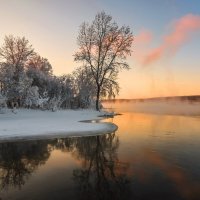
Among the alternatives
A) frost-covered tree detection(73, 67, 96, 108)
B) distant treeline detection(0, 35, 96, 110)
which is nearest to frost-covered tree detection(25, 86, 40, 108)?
distant treeline detection(0, 35, 96, 110)

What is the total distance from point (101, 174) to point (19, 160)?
4.88 m

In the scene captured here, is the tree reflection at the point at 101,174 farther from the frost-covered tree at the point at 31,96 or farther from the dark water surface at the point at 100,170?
the frost-covered tree at the point at 31,96

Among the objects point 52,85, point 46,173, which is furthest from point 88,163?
point 52,85

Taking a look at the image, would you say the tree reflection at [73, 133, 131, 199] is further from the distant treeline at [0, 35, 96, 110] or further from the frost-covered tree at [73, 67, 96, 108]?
the frost-covered tree at [73, 67, 96, 108]

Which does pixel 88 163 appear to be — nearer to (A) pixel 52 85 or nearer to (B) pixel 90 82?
(A) pixel 52 85

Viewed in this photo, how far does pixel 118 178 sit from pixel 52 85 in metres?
46.7

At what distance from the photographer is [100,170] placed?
11156 mm

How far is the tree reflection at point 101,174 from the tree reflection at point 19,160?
2030mm

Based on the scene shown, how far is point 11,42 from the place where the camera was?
51312mm

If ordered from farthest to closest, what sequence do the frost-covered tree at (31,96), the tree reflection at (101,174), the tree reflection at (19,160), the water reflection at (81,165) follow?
1. the frost-covered tree at (31,96)
2. the tree reflection at (19,160)
3. the water reflection at (81,165)
4. the tree reflection at (101,174)

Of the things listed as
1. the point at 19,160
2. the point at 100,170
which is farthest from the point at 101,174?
the point at 19,160

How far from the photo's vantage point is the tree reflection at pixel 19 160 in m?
9.98

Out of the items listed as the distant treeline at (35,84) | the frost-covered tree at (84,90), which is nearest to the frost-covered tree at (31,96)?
the distant treeline at (35,84)

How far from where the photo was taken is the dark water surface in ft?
27.9
